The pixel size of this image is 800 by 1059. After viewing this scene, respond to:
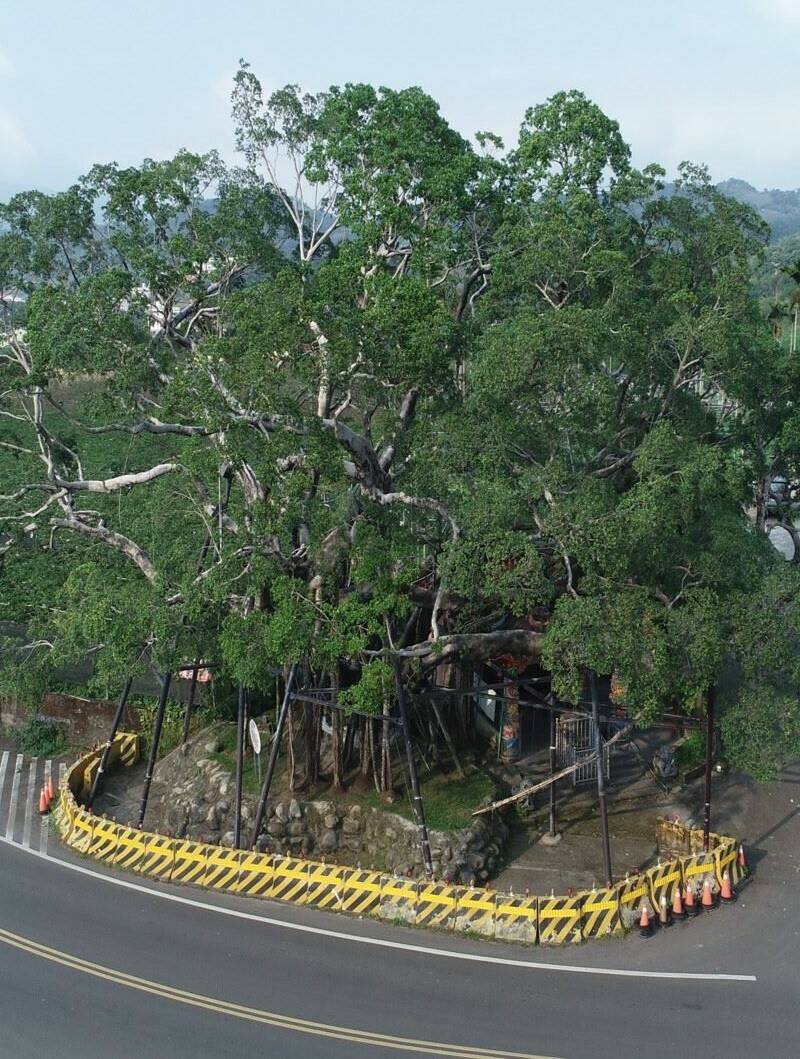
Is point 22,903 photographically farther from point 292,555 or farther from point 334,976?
point 292,555

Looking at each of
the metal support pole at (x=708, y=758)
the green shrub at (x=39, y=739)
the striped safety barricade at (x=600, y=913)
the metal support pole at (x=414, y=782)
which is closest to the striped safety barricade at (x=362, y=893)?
the metal support pole at (x=414, y=782)

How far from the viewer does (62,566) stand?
26266 millimetres

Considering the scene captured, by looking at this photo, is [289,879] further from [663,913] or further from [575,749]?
[575,749]

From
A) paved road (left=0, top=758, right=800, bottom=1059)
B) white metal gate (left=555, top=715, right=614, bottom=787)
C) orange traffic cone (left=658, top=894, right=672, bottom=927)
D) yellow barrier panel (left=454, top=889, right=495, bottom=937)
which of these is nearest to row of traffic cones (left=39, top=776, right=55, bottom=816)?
paved road (left=0, top=758, right=800, bottom=1059)

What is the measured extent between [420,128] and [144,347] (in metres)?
7.42

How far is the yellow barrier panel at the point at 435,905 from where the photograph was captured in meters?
17.4

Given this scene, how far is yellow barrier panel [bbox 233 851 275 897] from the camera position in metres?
18.6

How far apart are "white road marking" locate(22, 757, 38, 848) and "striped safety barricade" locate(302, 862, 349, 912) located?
6.26 metres

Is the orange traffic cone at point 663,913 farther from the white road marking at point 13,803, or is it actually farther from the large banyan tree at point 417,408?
the white road marking at point 13,803

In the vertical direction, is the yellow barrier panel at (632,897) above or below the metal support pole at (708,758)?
below

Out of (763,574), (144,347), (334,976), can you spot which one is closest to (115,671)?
(144,347)

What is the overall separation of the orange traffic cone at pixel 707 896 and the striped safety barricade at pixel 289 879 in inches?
265

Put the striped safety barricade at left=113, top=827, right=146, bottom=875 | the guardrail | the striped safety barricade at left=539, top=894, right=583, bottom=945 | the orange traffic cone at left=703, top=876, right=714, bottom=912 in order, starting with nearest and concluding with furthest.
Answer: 1. the striped safety barricade at left=539, top=894, right=583, bottom=945
2. the guardrail
3. the orange traffic cone at left=703, top=876, right=714, bottom=912
4. the striped safety barricade at left=113, top=827, right=146, bottom=875

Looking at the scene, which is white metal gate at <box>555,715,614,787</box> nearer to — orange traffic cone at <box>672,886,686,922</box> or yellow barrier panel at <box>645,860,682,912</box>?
yellow barrier panel at <box>645,860,682,912</box>
